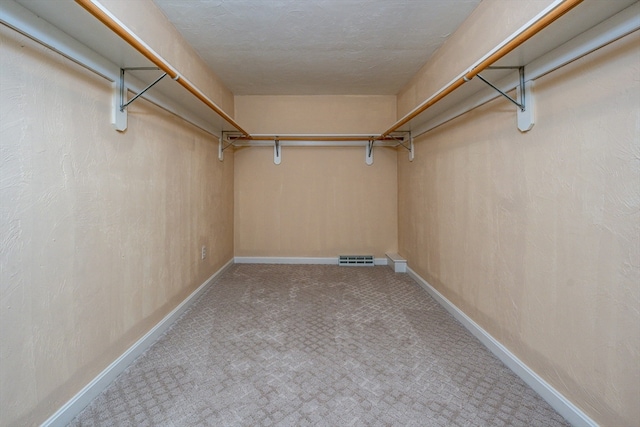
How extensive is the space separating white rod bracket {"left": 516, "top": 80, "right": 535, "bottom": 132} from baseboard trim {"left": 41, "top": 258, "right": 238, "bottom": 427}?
102 inches

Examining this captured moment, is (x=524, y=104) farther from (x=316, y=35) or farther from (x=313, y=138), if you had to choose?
(x=313, y=138)

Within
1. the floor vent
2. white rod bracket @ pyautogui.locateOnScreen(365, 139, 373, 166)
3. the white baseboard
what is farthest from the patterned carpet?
white rod bracket @ pyautogui.locateOnScreen(365, 139, 373, 166)

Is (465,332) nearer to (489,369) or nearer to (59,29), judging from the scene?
(489,369)

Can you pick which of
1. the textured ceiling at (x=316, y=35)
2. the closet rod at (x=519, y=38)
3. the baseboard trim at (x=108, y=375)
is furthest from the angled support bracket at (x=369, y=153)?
the baseboard trim at (x=108, y=375)

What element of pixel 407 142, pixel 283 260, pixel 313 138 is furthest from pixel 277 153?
pixel 407 142

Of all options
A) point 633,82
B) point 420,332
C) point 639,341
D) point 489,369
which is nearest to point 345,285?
point 420,332

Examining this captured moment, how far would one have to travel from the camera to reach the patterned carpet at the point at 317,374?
126cm

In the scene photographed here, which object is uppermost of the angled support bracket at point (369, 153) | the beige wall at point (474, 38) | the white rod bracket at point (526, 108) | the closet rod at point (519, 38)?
the beige wall at point (474, 38)

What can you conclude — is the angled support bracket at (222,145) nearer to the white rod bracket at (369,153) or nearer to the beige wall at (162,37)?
the beige wall at (162,37)

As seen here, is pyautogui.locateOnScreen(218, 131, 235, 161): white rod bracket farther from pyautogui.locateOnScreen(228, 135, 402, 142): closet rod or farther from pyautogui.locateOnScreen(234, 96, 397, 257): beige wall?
pyautogui.locateOnScreen(234, 96, 397, 257): beige wall

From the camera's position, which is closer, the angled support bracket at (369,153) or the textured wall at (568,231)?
the textured wall at (568,231)

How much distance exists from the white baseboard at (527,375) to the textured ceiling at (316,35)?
2.21 m

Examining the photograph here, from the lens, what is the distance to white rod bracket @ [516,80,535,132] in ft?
4.72

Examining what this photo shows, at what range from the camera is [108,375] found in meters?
1.46
